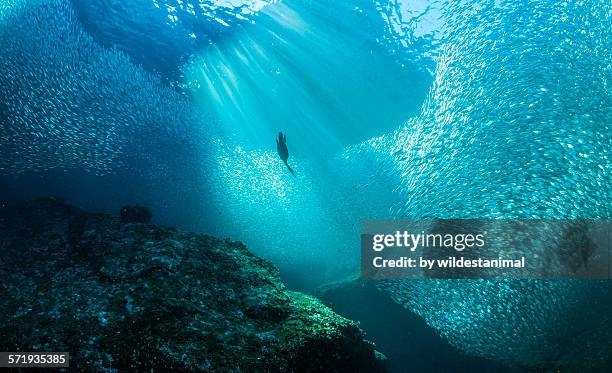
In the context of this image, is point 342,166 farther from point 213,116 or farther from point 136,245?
point 136,245

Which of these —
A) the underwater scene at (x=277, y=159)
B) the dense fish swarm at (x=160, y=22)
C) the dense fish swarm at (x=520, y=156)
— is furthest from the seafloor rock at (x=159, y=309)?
the dense fish swarm at (x=160, y=22)

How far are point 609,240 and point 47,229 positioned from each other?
1436 cm

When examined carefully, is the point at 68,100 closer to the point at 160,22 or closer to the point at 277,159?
the point at 160,22

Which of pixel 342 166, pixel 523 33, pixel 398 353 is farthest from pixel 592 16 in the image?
pixel 342 166

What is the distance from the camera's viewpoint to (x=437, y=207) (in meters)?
10.1

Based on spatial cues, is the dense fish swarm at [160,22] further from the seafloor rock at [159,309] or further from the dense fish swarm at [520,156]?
the seafloor rock at [159,309]

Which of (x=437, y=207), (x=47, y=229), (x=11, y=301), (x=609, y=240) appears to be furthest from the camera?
(x=437, y=207)

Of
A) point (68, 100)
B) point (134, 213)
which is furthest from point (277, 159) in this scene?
point (134, 213)

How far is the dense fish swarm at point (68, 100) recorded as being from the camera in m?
8.66

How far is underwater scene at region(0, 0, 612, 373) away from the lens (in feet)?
11.7

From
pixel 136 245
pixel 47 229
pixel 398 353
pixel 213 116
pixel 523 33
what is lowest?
pixel 398 353

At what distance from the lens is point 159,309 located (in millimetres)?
3342

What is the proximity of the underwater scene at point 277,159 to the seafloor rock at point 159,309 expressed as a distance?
0.08ft

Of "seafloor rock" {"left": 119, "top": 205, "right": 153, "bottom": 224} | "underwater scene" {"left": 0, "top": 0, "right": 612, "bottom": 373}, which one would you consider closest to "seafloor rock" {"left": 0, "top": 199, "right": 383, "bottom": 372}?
"underwater scene" {"left": 0, "top": 0, "right": 612, "bottom": 373}
